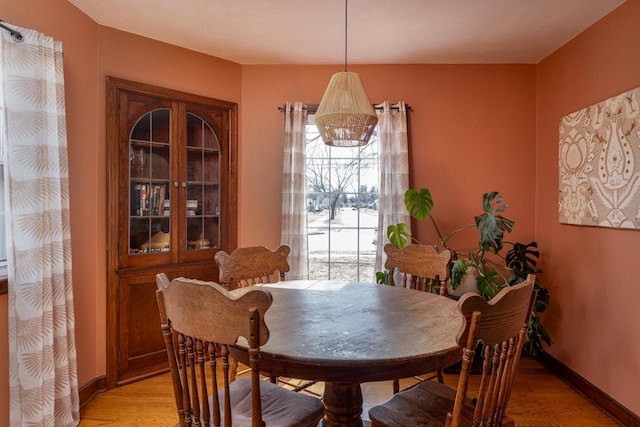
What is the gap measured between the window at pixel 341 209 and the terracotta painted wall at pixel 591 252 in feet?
4.73

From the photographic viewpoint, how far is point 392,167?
11.1ft

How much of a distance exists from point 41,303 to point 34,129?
911mm

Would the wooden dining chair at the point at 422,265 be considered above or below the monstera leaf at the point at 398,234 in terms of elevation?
below

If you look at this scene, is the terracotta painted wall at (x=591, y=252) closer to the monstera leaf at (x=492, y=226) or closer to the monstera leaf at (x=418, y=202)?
the monstera leaf at (x=492, y=226)

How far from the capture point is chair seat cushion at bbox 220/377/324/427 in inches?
57.0

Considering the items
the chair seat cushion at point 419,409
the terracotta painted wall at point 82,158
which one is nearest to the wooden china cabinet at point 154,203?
the terracotta painted wall at point 82,158

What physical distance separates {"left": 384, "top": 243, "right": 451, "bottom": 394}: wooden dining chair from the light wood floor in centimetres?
58

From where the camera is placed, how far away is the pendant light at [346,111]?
72.9 inches

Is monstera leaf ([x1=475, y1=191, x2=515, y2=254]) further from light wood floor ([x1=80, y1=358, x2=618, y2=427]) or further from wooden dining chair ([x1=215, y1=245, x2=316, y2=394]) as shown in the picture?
wooden dining chair ([x1=215, y1=245, x2=316, y2=394])

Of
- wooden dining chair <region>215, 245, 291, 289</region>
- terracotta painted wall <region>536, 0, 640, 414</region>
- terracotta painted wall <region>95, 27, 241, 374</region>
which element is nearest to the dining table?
wooden dining chair <region>215, 245, 291, 289</region>

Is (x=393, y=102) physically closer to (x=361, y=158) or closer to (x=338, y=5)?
(x=361, y=158)

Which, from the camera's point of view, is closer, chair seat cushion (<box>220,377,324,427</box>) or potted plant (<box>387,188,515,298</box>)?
chair seat cushion (<box>220,377,324,427</box>)

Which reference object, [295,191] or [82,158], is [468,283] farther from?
[82,158]

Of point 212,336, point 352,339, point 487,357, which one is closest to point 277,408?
point 352,339
